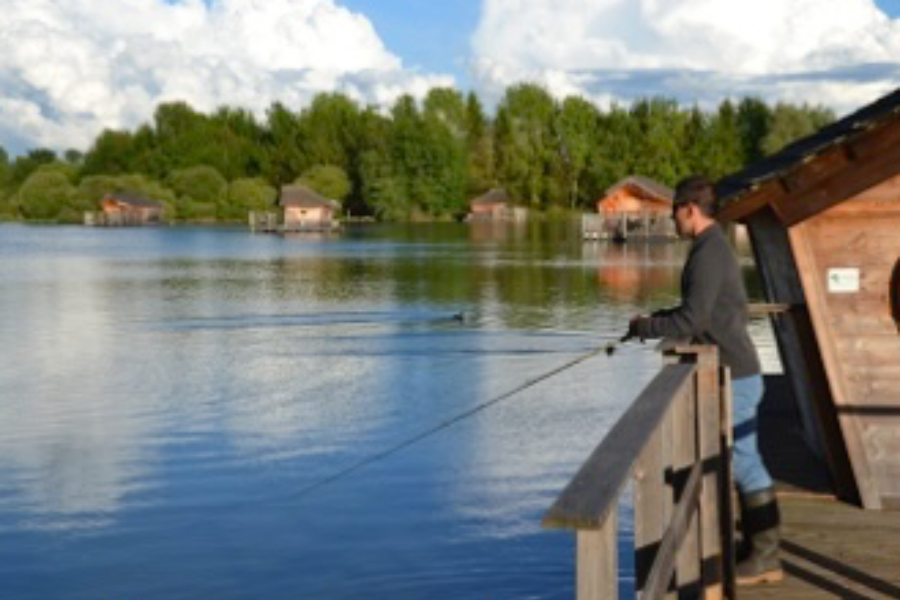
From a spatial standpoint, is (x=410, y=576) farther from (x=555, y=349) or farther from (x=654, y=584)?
(x=555, y=349)

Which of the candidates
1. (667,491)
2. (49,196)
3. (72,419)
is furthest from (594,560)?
(49,196)

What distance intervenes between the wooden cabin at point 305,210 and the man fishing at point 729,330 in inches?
4418

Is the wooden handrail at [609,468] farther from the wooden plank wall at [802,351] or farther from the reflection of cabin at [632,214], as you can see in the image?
the reflection of cabin at [632,214]

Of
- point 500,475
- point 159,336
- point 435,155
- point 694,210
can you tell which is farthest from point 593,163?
point 694,210

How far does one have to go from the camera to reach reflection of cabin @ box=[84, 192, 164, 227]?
139000 millimetres

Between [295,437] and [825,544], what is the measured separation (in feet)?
39.1

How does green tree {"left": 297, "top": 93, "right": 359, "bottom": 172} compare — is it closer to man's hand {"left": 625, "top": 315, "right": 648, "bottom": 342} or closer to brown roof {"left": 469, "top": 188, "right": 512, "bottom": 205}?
brown roof {"left": 469, "top": 188, "right": 512, "bottom": 205}

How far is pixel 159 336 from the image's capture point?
31672mm

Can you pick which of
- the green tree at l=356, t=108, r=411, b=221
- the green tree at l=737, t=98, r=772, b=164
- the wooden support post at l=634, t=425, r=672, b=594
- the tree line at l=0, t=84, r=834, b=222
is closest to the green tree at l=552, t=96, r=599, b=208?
the tree line at l=0, t=84, r=834, b=222

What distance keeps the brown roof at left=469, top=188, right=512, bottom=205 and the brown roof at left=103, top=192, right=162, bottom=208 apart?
3614cm

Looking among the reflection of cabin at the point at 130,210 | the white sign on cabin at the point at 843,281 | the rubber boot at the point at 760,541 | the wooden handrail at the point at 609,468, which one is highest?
the reflection of cabin at the point at 130,210

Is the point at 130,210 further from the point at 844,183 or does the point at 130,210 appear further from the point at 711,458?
the point at 711,458

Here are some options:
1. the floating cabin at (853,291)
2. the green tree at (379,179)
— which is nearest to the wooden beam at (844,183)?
the floating cabin at (853,291)

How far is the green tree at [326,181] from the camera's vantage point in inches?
5251
